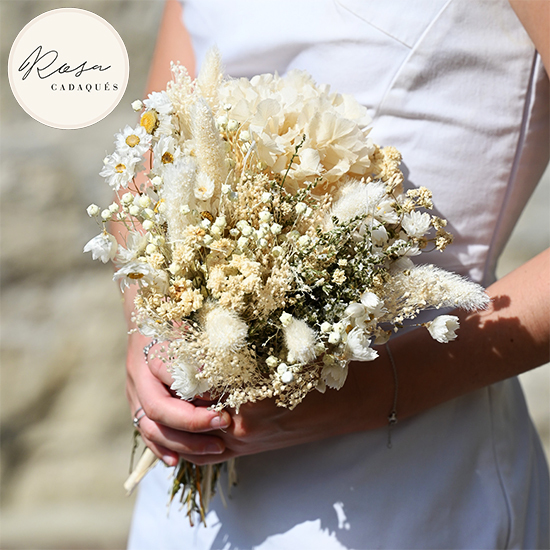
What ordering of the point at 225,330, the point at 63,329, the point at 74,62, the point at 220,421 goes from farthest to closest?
the point at 63,329 < the point at 74,62 < the point at 220,421 < the point at 225,330

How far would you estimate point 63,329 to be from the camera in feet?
8.82

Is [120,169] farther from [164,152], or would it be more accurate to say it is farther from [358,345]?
[358,345]

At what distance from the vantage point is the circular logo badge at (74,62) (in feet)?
3.27

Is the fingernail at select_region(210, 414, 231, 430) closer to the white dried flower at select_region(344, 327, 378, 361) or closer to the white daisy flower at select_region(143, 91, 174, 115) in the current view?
the white dried flower at select_region(344, 327, 378, 361)

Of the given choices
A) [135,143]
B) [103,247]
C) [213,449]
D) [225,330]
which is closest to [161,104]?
[135,143]

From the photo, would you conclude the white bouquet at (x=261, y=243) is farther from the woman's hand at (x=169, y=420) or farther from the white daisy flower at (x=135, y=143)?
the woman's hand at (x=169, y=420)

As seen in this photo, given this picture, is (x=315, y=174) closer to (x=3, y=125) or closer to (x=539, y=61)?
(x=539, y=61)

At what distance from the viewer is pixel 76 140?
269 centimetres

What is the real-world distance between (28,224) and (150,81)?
1.57 meters

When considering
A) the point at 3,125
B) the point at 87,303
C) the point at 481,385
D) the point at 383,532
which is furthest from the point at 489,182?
the point at 3,125

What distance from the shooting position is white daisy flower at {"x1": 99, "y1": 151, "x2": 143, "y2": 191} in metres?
0.69

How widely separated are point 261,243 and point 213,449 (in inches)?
18.8

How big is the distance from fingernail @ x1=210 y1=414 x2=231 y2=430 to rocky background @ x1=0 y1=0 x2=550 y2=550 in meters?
1.99

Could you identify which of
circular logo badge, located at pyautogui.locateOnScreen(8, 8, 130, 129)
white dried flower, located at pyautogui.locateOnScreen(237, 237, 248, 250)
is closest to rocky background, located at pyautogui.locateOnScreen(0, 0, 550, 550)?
circular logo badge, located at pyautogui.locateOnScreen(8, 8, 130, 129)
